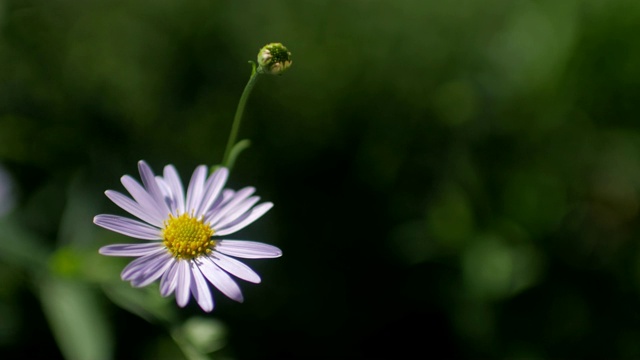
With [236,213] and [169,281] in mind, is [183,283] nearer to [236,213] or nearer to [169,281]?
[169,281]

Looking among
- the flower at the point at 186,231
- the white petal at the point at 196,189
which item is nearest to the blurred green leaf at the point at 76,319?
the flower at the point at 186,231

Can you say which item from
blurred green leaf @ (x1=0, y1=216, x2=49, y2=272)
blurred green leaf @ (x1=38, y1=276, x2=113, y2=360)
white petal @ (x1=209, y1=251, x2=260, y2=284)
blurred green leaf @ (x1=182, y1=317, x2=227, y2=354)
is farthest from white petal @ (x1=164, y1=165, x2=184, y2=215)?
blurred green leaf @ (x1=0, y1=216, x2=49, y2=272)

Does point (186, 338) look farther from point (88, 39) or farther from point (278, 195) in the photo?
point (88, 39)

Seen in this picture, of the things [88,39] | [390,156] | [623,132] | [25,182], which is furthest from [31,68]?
[623,132]

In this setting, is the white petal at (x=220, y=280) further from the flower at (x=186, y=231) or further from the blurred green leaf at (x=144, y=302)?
the blurred green leaf at (x=144, y=302)

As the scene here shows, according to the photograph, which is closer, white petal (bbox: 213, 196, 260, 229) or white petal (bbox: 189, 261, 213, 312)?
white petal (bbox: 189, 261, 213, 312)

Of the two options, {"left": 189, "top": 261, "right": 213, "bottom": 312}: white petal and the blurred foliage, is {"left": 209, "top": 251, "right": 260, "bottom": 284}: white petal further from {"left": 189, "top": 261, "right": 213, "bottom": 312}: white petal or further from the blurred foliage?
the blurred foliage

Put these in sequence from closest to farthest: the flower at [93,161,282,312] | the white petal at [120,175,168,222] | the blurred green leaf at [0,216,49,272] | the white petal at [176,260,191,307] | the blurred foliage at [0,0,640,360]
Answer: the white petal at [176,260,191,307], the flower at [93,161,282,312], the white petal at [120,175,168,222], the blurred green leaf at [0,216,49,272], the blurred foliage at [0,0,640,360]

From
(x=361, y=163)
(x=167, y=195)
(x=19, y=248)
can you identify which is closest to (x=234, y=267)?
(x=167, y=195)
